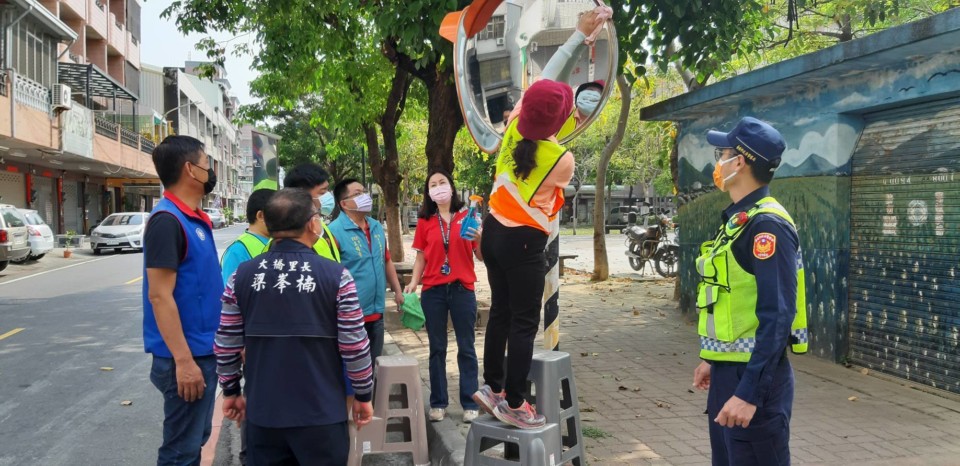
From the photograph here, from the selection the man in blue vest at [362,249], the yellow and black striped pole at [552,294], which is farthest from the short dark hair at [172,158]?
the yellow and black striped pole at [552,294]

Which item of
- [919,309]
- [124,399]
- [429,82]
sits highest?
[429,82]

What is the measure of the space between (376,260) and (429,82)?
5962 millimetres

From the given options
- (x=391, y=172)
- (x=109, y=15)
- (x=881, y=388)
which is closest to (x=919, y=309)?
(x=881, y=388)

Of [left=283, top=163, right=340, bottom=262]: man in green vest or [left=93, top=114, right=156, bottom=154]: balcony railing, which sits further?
[left=93, top=114, right=156, bottom=154]: balcony railing

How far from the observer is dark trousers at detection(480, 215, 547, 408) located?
354 cm

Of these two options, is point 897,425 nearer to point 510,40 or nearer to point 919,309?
point 919,309

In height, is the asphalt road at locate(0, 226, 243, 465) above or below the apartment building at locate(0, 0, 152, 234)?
below

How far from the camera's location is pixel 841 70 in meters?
6.54

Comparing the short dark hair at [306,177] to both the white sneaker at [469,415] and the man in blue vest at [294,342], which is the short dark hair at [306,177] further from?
the white sneaker at [469,415]

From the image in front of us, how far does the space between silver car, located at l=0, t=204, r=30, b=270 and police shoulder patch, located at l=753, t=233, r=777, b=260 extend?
61.6 feet

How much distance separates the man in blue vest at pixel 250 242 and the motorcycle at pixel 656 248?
13592 millimetres

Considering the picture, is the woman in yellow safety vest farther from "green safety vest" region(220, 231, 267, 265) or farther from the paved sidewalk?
"green safety vest" region(220, 231, 267, 265)

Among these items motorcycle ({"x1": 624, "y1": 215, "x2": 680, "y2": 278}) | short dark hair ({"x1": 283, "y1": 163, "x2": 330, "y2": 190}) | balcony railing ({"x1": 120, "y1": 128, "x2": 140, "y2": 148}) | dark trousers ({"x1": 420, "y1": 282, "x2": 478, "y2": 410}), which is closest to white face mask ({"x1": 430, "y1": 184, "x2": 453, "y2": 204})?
dark trousers ({"x1": 420, "y1": 282, "x2": 478, "y2": 410})

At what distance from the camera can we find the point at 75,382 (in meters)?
6.80
